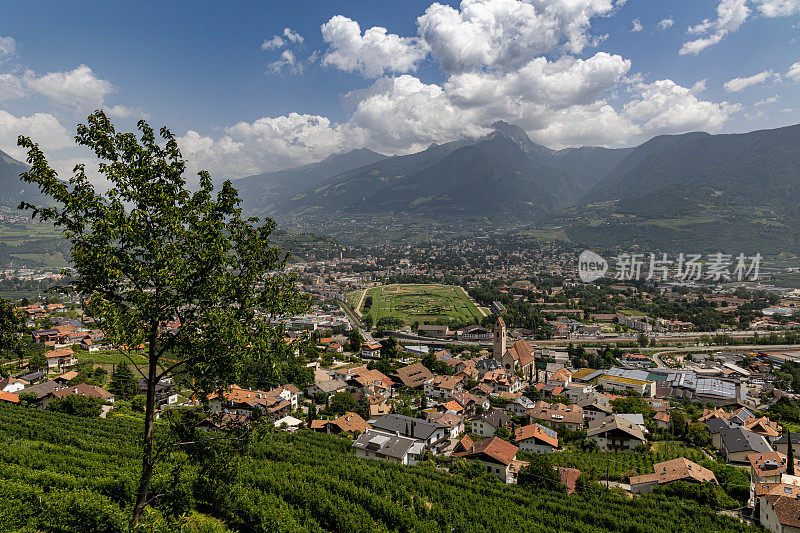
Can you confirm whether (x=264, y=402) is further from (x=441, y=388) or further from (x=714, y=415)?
(x=714, y=415)

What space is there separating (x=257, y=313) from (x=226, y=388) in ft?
3.14

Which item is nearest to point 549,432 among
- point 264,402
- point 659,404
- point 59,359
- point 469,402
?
point 469,402

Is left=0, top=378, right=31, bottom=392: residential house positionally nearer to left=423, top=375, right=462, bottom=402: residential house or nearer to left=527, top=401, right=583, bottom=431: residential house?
left=423, top=375, right=462, bottom=402: residential house

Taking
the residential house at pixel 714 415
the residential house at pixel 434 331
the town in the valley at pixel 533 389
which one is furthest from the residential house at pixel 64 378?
the residential house at pixel 714 415

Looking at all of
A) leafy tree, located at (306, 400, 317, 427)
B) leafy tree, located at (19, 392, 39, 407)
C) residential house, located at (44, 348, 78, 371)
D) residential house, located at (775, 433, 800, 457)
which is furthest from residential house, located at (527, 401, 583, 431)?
residential house, located at (44, 348, 78, 371)

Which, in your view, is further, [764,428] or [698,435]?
[764,428]

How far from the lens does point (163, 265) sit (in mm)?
4438

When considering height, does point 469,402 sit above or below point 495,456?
below

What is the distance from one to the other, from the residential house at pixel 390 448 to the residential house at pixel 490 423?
5.79 metres

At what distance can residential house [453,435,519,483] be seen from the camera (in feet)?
65.3

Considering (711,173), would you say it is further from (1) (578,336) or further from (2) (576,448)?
(2) (576,448)

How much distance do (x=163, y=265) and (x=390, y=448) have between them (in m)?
19.1

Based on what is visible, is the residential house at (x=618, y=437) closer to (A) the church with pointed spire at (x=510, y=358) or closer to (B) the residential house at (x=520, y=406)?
(B) the residential house at (x=520, y=406)

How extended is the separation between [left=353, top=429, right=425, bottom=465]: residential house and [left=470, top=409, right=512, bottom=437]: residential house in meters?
5.79
